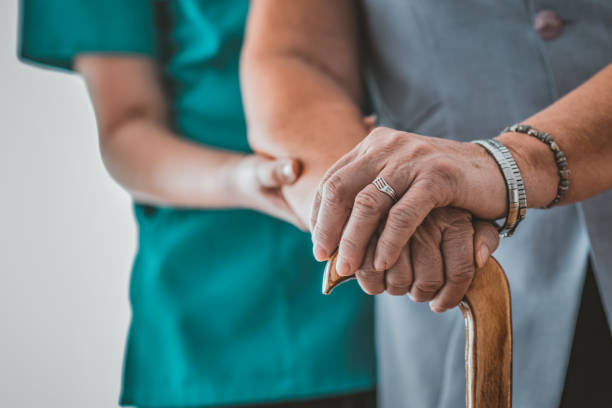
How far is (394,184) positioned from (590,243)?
0.82ft

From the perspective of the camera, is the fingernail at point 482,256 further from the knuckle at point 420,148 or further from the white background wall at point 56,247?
the white background wall at point 56,247

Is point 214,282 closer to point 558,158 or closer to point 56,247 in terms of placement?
point 56,247

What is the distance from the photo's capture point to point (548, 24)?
1.69 feet

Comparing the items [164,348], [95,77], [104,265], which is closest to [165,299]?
[164,348]

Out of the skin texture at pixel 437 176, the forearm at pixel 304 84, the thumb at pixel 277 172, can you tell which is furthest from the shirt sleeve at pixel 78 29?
the skin texture at pixel 437 176

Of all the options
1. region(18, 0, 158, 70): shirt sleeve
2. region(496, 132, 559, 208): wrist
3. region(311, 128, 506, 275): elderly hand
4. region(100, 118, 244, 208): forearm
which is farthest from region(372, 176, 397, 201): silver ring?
region(18, 0, 158, 70): shirt sleeve

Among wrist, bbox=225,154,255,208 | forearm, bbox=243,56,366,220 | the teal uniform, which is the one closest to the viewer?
forearm, bbox=243,56,366,220

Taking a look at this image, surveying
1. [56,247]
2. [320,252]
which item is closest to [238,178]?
[320,252]

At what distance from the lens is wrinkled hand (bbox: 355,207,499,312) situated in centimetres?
36

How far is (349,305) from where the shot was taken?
730mm

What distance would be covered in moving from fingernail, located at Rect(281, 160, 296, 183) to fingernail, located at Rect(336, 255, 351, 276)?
155 millimetres

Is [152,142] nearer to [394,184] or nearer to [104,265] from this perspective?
[104,265]

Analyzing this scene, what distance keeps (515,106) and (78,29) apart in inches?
24.3

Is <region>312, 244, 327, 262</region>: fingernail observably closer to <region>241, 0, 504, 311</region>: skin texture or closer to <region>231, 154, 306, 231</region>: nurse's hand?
<region>241, 0, 504, 311</region>: skin texture
